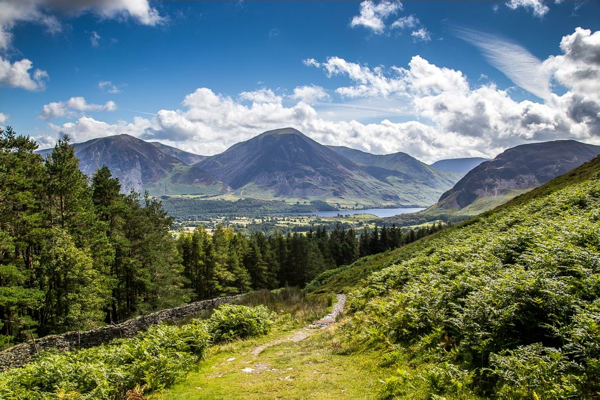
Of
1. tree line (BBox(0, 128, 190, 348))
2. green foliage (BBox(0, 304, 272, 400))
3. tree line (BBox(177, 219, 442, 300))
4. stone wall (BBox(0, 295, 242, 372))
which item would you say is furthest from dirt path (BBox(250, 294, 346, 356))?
tree line (BBox(177, 219, 442, 300))

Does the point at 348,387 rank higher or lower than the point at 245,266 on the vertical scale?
higher

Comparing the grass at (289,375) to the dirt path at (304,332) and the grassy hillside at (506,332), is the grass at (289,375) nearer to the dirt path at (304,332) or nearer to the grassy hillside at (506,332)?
the grassy hillside at (506,332)

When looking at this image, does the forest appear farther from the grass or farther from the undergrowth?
the undergrowth

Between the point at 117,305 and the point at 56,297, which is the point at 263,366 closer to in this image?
the point at 56,297

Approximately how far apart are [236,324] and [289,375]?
295 inches

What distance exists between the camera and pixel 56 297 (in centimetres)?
2592

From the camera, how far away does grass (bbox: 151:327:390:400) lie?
794cm

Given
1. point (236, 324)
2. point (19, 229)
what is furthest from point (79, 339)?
point (236, 324)

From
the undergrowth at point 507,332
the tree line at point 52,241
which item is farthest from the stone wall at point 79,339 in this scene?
the undergrowth at point 507,332

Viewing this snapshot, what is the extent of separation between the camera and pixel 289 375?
9461 millimetres

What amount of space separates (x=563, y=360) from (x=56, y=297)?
31.7 meters

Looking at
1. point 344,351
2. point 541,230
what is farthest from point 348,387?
point 541,230

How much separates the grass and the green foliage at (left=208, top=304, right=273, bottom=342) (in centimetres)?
231

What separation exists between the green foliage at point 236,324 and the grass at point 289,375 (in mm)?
2309
